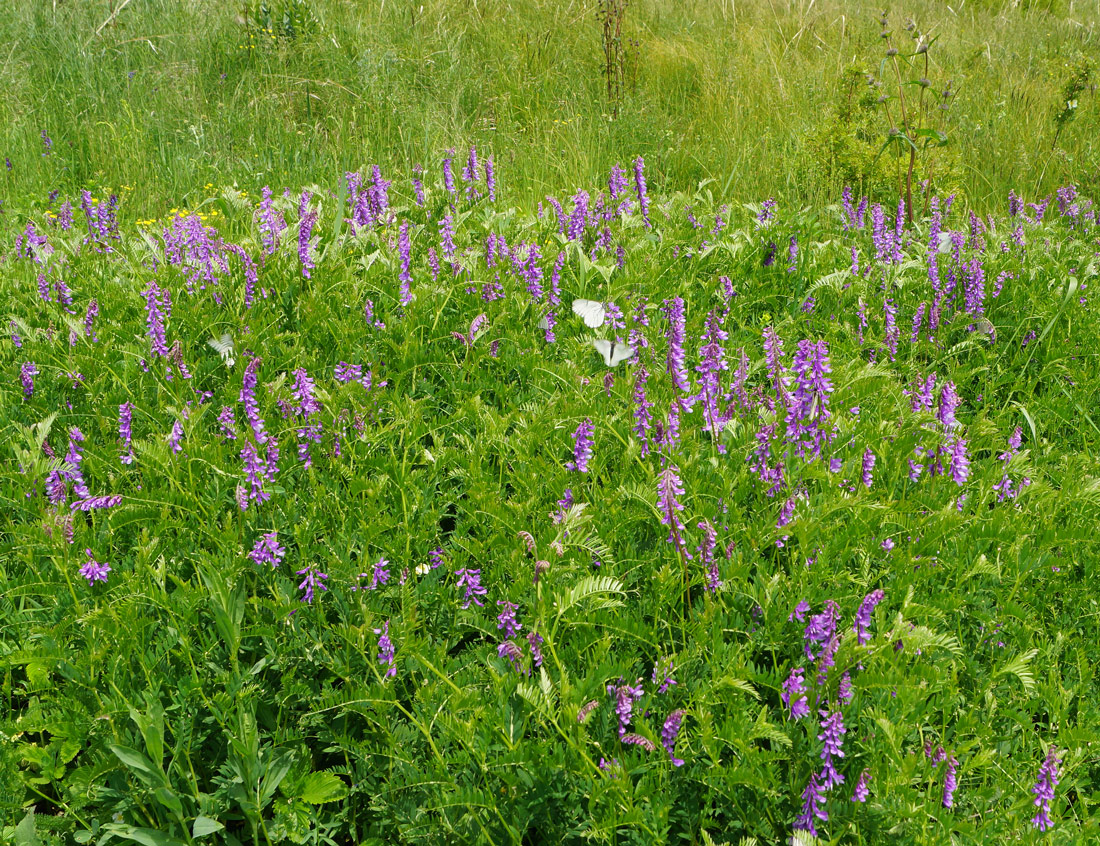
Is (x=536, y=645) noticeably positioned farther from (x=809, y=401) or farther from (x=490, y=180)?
(x=490, y=180)

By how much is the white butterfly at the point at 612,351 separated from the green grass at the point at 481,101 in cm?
302

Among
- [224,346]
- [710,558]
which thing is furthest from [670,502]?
[224,346]

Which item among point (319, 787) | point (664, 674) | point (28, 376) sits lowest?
point (319, 787)

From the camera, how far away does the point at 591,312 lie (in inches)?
138

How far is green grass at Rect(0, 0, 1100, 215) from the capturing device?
21.0ft

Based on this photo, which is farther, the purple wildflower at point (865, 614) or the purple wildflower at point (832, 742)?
the purple wildflower at point (865, 614)

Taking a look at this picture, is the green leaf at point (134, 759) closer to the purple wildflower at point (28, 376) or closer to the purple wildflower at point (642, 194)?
the purple wildflower at point (28, 376)

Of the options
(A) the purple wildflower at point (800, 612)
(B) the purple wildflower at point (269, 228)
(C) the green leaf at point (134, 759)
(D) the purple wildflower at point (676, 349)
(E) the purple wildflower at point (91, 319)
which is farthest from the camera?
(B) the purple wildflower at point (269, 228)

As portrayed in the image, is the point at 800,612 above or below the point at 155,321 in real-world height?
below

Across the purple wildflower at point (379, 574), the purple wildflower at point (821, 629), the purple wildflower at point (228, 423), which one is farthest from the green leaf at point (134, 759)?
the purple wildflower at point (821, 629)

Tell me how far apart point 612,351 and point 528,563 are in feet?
3.64

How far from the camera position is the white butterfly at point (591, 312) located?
3.51m

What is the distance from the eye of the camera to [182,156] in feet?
21.4

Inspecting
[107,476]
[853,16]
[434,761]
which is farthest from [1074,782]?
[853,16]
